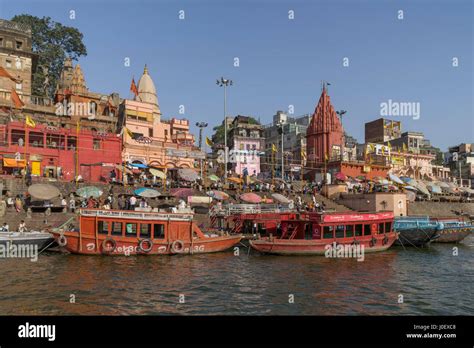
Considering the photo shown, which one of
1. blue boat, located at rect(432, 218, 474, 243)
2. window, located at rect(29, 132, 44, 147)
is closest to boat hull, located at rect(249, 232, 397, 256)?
blue boat, located at rect(432, 218, 474, 243)

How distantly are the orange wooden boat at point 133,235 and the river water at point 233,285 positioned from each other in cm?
68

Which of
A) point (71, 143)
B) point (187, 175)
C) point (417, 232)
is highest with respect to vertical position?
point (71, 143)

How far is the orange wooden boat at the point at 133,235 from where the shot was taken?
20.7 meters

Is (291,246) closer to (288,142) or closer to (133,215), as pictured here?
(133,215)

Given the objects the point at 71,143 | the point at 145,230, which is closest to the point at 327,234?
the point at 145,230

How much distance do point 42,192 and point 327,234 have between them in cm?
2048

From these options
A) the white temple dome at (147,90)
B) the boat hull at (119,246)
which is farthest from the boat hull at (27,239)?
the white temple dome at (147,90)

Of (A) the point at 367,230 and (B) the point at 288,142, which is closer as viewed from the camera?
(A) the point at 367,230

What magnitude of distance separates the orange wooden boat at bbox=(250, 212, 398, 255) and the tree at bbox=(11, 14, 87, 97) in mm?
46933

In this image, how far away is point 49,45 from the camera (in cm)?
5775

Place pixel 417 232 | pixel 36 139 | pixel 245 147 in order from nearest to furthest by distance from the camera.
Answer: pixel 417 232 → pixel 36 139 → pixel 245 147

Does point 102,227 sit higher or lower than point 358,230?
higher

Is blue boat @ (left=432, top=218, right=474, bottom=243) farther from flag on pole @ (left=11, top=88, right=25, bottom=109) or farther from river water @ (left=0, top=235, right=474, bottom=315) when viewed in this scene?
flag on pole @ (left=11, top=88, right=25, bottom=109)
